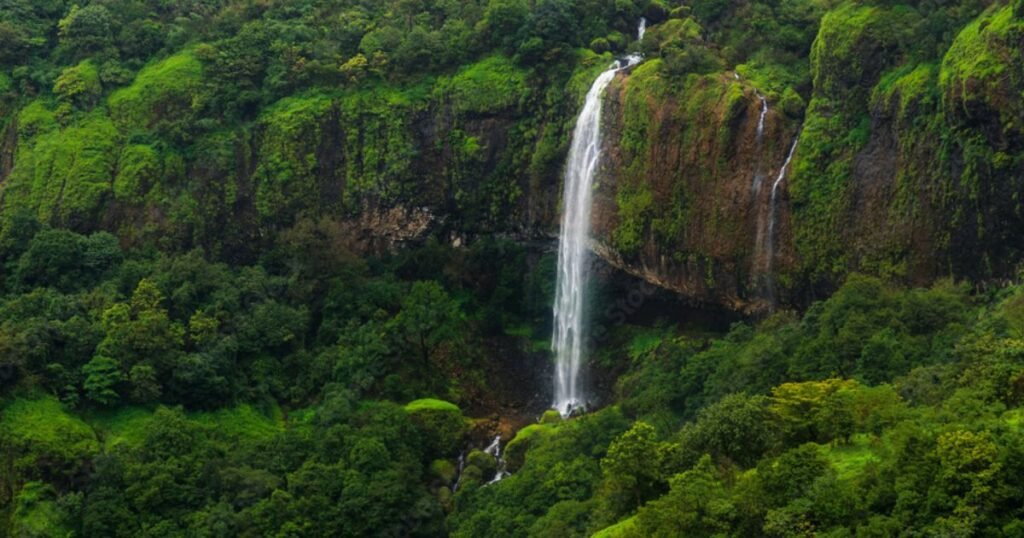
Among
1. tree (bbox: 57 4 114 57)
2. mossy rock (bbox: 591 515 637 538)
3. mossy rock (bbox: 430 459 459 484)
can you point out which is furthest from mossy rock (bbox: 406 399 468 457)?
tree (bbox: 57 4 114 57)

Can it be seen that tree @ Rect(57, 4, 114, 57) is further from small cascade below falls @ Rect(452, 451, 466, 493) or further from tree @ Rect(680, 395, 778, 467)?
tree @ Rect(680, 395, 778, 467)

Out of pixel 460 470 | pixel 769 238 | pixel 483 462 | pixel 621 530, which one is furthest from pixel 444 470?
pixel 621 530

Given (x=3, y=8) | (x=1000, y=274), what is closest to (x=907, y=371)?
(x=1000, y=274)

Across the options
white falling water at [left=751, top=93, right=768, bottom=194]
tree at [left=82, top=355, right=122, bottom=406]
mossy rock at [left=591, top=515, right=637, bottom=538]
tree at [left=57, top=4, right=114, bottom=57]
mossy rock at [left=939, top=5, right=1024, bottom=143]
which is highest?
tree at [left=57, top=4, right=114, bottom=57]

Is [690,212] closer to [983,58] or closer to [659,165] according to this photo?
[659,165]

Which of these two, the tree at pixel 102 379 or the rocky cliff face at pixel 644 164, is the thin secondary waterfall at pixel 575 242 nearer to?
the rocky cliff face at pixel 644 164

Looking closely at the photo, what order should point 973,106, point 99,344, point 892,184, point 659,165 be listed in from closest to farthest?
point 973,106 < point 892,184 < point 99,344 < point 659,165
